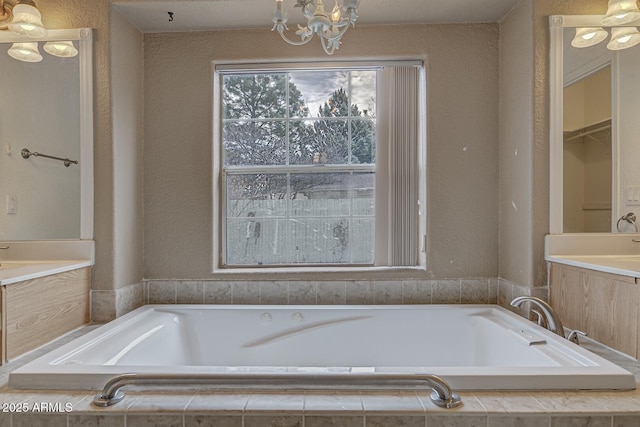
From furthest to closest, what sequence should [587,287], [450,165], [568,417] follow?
[450,165], [587,287], [568,417]

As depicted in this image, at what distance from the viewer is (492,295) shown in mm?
2061

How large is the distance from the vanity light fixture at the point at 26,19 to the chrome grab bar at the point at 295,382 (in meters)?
1.75

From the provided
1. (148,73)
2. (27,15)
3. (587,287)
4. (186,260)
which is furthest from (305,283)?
(27,15)

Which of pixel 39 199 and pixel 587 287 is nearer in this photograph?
pixel 587 287

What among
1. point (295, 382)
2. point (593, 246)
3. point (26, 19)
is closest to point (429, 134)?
point (593, 246)

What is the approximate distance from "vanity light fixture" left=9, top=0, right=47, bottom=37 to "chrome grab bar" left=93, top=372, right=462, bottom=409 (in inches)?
68.7

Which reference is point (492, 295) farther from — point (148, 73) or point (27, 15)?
point (27, 15)

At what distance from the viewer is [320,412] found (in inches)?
39.4

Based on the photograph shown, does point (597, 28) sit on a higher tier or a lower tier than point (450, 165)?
higher

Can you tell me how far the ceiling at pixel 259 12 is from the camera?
1851 millimetres

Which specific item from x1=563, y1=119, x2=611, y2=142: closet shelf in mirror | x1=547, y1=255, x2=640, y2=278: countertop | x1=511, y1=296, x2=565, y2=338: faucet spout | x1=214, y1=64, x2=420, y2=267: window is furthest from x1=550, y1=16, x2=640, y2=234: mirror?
x1=214, y1=64, x2=420, y2=267: window

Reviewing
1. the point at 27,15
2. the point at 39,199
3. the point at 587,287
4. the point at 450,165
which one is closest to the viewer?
the point at 587,287

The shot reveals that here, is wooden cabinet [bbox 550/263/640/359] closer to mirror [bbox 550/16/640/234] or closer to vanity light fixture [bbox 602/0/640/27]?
mirror [bbox 550/16/640/234]

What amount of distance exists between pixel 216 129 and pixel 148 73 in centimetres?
48
